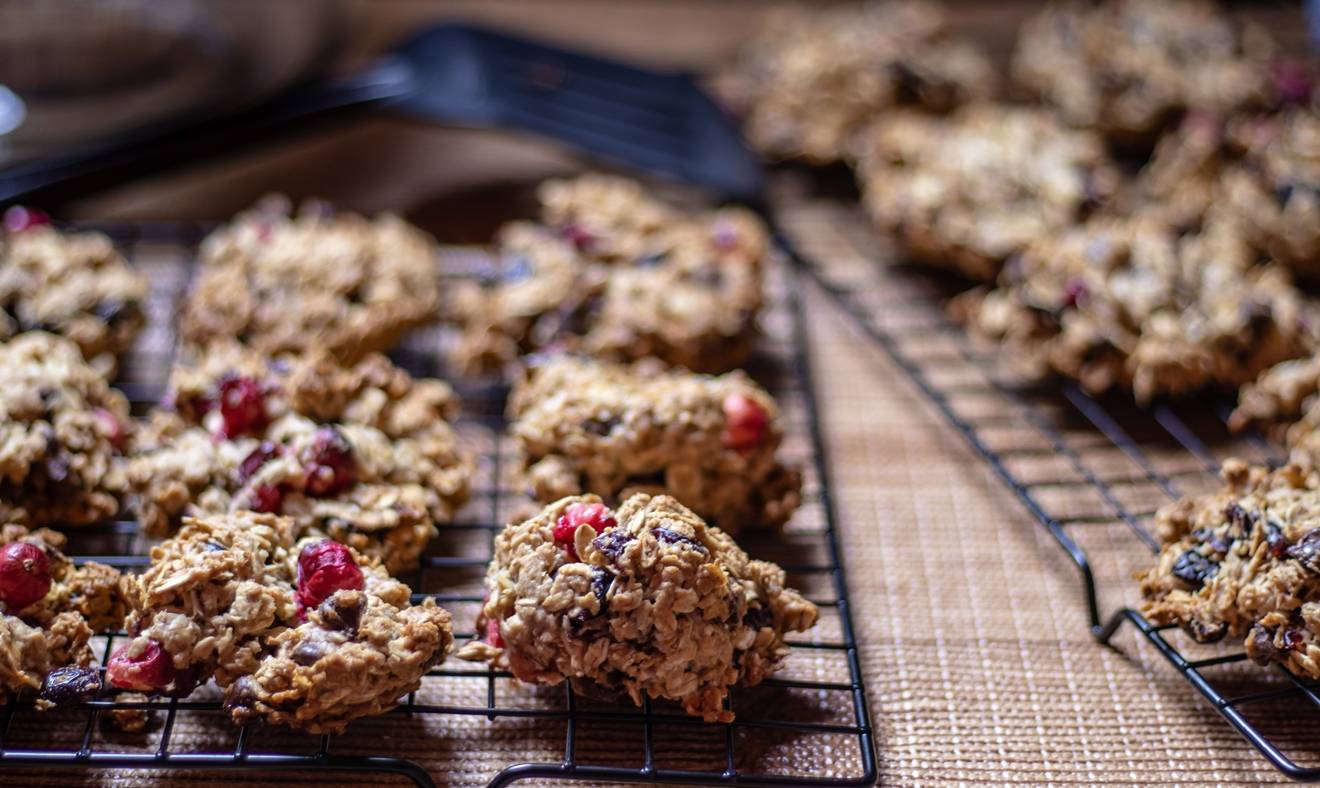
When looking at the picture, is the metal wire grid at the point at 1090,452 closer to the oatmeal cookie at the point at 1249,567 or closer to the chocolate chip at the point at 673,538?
the oatmeal cookie at the point at 1249,567

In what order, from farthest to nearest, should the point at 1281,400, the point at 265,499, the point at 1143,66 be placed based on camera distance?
the point at 1143,66, the point at 1281,400, the point at 265,499

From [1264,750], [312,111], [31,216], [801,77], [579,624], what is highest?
[801,77]

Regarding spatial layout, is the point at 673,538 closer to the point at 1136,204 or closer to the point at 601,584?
the point at 601,584

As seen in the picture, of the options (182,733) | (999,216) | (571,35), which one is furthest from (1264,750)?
(571,35)

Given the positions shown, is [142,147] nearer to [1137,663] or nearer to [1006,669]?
[1006,669]

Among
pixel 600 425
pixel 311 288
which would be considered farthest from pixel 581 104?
pixel 600 425

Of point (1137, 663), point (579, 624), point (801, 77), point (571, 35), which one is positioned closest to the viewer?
point (579, 624)
